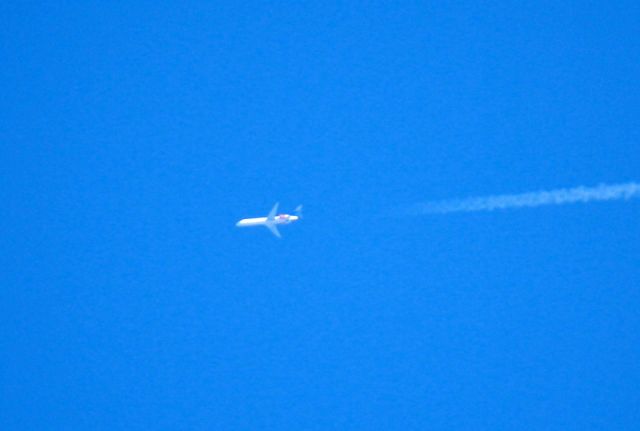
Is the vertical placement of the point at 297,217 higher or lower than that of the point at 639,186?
higher

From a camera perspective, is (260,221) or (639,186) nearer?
(639,186)

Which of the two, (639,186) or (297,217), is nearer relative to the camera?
(639,186)

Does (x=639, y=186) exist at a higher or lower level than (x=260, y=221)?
lower

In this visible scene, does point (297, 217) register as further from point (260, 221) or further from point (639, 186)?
point (639, 186)

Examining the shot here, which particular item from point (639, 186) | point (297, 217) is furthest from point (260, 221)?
point (639, 186)
